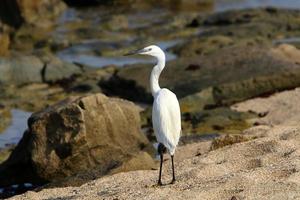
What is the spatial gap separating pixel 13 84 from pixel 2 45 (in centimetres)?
560

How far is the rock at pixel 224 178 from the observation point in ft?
28.9

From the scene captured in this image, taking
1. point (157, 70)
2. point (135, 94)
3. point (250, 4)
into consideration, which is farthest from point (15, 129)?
point (250, 4)

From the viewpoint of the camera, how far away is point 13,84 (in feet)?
65.7

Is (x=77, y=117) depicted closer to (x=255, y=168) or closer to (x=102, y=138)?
(x=102, y=138)

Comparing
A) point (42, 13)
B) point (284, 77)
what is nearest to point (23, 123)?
point (284, 77)

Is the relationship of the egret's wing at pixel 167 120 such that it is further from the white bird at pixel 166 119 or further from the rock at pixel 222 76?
the rock at pixel 222 76

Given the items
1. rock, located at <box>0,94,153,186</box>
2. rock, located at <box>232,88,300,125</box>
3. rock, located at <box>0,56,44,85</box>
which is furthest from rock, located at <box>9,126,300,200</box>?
rock, located at <box>0,56,44,85</box>

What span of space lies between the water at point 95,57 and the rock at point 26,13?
3.88 meters

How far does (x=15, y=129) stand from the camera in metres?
16.2

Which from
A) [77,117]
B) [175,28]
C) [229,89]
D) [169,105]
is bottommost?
[175,28]

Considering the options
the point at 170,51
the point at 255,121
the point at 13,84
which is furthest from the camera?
the point at 170,51

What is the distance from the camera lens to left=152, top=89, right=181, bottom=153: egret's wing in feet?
31.1

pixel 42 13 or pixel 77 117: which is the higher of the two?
pixel 77 117

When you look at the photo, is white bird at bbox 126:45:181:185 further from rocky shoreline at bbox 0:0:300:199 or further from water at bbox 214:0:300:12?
water at bbox 214:0:300:12
